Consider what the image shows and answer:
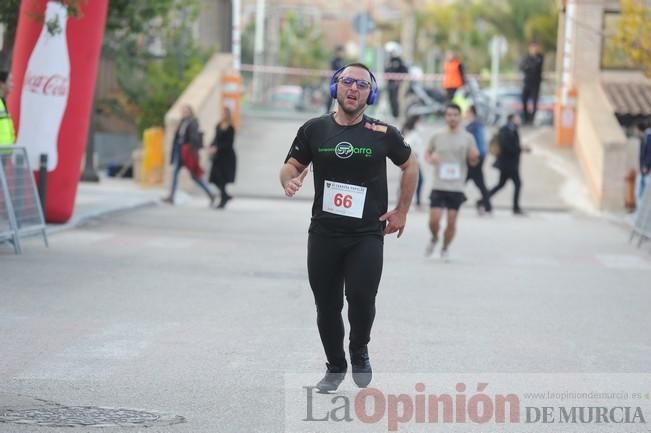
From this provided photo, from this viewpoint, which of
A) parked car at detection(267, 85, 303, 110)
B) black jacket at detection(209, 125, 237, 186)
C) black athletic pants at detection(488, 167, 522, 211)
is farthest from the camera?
parked car at detection(267, 85, 303, 110)

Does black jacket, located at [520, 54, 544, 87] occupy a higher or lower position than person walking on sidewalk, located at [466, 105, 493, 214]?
higher

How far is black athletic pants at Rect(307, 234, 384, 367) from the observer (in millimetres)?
8328

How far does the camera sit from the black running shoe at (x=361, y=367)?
847 cm

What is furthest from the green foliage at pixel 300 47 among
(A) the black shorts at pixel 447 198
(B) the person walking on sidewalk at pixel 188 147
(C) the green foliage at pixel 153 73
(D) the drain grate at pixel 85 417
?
(D) the drain grate at pixel 85 417

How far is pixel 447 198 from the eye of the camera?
17.3 metres

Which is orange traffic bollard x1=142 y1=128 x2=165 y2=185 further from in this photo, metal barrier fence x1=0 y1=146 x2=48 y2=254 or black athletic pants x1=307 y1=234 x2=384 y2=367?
black athletic pants x1=307 y1=234 x2=384 y2=367

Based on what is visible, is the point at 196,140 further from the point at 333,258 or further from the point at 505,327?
the point at 333,258

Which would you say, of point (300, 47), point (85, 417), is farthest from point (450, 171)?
point (300, 47)

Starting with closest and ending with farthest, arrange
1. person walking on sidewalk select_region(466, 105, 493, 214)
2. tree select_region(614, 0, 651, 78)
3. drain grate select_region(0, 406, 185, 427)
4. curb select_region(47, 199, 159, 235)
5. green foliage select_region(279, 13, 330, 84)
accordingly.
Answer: drain grate select_region(0, 406, 185, 427) < curb select_region(47, 199, 159, 235) < person walking on sidewalk select_region(466, 105, 493, 214) < tree select_region(614, 0, 651, 78) < green foliage select_region(279, 13, 330, 84)

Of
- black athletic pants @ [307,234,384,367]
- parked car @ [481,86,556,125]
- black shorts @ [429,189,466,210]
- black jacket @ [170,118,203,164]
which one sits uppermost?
black athletic pants @ [307,234,384,367]

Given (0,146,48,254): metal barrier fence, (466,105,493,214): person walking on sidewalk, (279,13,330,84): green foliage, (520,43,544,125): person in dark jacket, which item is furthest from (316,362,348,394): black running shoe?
(279,13,330,84): green foliage

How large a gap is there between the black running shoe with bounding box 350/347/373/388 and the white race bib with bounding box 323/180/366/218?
32.8 inches

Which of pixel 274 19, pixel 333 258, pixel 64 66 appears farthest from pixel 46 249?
pixel 274 19

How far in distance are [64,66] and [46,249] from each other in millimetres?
3536
